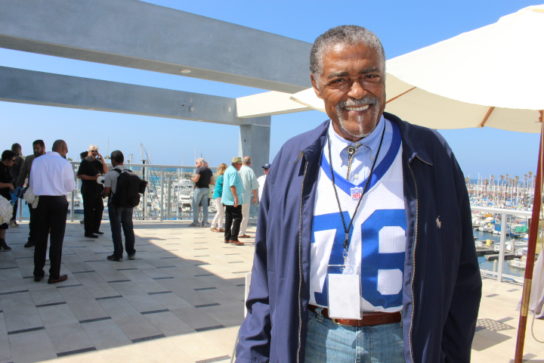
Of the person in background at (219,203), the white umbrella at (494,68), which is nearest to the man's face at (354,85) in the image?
the white umbrella at (494,68)

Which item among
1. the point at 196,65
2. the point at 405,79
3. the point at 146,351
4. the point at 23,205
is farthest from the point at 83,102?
the point at 405,79

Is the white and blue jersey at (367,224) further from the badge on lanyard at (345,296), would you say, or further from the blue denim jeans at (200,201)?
the blue denim jeans at (200,201)

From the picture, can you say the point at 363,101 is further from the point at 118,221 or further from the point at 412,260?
the point at 118,221

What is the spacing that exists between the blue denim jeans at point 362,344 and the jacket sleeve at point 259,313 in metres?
0.19

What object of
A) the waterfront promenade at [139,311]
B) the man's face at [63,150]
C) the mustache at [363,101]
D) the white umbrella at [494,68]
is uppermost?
the white umbrella at [494,68]

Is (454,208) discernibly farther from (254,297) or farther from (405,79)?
(405,79)

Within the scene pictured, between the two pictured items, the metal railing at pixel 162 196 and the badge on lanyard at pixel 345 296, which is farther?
the metal railing at pixel 162 196

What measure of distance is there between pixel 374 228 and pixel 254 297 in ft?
1.55

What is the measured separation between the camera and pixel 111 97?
11000 mm

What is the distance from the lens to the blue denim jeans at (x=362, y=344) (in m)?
1.20

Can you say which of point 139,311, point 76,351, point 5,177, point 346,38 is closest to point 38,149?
point 5,177

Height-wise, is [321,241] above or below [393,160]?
below

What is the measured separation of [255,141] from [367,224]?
1229cm

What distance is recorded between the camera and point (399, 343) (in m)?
1.21
